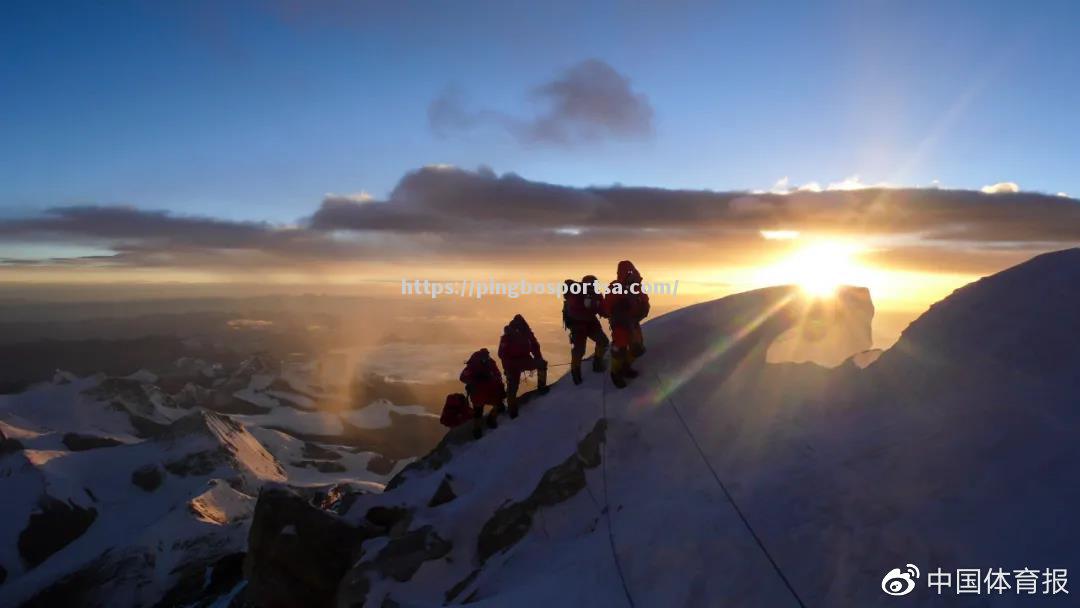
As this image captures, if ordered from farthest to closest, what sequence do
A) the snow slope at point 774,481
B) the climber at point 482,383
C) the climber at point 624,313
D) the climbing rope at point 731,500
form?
the climber at point 482,383, the climber at point 624,313, the climbing rope at point 731,500, the snow slope at point 774,481

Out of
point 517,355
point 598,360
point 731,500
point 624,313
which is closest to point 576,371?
point 598,360

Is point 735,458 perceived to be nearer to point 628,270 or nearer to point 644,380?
point 644,380

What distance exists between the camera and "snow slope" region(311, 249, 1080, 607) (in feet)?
25.4

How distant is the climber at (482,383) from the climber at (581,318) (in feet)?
9.61

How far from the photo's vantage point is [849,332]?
2003 centimetres

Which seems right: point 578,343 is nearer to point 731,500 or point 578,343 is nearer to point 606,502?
point 606,502

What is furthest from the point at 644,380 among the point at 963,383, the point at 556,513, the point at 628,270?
the point at 963,383

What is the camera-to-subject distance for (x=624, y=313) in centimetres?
1711

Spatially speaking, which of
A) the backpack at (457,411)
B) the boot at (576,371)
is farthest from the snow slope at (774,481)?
the backpack at (457,411)

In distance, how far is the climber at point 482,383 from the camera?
19.8m

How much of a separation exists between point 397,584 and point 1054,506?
12.2 meters

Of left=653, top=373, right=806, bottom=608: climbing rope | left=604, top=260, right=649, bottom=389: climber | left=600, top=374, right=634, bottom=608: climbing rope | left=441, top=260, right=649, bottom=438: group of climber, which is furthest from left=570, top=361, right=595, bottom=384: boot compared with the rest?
left=653, top=373, right=806, bottom=608: climbing rope

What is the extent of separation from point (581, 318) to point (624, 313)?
5.26ft

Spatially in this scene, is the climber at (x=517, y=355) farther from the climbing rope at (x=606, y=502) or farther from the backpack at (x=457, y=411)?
the backpack at (x=457, y=411)
